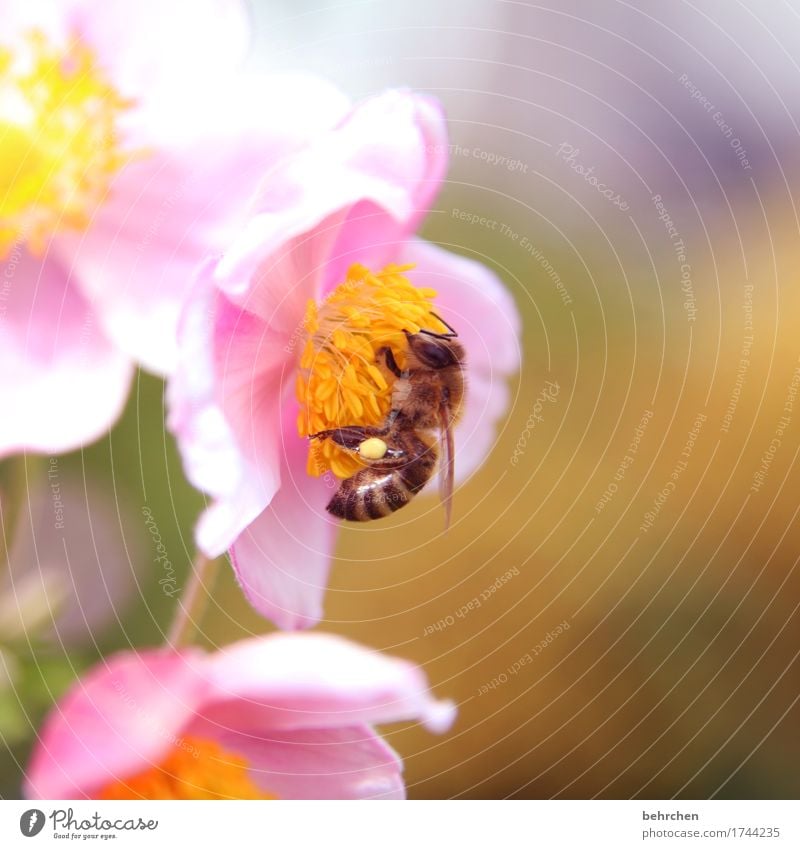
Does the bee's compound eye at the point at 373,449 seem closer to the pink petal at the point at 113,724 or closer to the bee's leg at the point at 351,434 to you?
the bee's leg at the point at 351,434

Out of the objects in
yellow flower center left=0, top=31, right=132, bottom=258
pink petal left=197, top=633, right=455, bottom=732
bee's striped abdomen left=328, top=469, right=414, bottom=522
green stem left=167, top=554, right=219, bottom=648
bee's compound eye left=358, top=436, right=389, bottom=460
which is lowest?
A: pink petal left=197, top=633, right=455, bottom=732

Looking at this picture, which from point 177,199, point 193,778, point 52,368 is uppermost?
point 177,199

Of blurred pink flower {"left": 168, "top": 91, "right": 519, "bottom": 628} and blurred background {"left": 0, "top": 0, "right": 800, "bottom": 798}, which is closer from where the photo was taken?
blurred pink flower {"left": 168, "top": 91, "right": 519, "bottom": 628}

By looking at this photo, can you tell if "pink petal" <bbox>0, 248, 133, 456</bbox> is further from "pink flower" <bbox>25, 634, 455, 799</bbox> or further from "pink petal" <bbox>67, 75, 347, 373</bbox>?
"pink flower" <bbox>25, 634, 455, 799</bbox>

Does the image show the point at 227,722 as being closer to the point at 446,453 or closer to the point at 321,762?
the point at 321,762

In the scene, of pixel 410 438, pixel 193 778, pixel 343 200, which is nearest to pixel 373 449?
pixel 410 438

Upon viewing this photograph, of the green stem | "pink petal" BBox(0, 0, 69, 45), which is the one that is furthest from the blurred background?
"pink petal" BBox(0, 0, 69, 45)

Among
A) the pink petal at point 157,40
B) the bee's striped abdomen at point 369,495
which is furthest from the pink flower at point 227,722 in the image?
the pink petal at point 157,40

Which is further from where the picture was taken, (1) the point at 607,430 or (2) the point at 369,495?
(1) the point at 607,430
